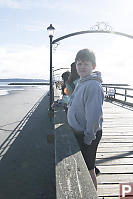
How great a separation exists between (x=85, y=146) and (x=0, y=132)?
391 inches

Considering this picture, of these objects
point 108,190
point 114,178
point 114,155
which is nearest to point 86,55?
point 108,190

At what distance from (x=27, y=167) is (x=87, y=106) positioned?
5.35 m

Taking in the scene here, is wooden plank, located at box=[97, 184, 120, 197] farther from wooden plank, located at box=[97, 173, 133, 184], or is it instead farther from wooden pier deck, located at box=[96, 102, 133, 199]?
wooden plank, located at box=[97, 173, 133, 184]

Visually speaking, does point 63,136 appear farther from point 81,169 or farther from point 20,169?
point 20,169

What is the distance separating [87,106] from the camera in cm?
231

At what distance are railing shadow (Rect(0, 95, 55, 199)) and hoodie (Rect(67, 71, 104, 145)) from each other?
327 centimetres

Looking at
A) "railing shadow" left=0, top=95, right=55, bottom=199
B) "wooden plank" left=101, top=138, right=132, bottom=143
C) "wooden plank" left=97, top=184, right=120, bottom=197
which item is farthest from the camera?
"wooden plank" left=101, top=138, right=132, bottom=143

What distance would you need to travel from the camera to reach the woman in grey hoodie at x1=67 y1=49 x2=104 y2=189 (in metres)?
2.29

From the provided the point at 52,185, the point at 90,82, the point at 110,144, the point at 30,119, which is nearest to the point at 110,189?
the point at 90,82

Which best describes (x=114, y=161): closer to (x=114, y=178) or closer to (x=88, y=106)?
(x=114, y=178)

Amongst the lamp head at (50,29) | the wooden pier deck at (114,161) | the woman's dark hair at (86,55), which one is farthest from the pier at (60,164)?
the lamp head at (50,29)

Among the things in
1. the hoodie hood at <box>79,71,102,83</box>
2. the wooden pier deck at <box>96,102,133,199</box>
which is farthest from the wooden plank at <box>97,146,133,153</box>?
the hoodie hood at <box>79,71,102,83</box>

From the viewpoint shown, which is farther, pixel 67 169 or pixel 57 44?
pixel 57 44

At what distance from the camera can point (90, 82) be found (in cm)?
235
